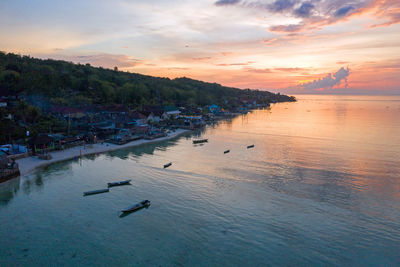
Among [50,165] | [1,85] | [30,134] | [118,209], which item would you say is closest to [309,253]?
[118,209]

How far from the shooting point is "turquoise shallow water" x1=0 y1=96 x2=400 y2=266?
15219 mm

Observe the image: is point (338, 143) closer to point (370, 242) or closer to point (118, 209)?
point (370, 242)

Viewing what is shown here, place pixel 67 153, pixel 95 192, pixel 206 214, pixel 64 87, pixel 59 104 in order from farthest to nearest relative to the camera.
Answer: pixel 64 87
pixel 59 104
pixel 67 153
pixel 95 192
pixel 206 214

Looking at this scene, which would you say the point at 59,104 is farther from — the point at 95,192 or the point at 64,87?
the point at 95,192

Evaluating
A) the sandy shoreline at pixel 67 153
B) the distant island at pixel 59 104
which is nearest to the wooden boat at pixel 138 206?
the sandy shoreline at pixel 67 153

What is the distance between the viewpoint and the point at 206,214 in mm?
19562

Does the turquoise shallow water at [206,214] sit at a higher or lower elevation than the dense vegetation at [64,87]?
lower

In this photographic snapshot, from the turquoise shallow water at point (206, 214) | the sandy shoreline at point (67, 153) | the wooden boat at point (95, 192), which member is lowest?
the turquoise shallow water at point (206, 214)

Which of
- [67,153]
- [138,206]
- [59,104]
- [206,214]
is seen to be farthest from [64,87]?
[206,214]

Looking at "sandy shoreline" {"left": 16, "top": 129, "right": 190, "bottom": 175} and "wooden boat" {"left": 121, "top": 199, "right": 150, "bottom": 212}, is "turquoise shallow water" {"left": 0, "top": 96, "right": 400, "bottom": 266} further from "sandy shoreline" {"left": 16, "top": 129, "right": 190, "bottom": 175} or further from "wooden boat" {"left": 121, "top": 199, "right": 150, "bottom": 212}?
"sandy shoreline" {"left": 16, "top": 129, "right": 190, "bottom": 175}

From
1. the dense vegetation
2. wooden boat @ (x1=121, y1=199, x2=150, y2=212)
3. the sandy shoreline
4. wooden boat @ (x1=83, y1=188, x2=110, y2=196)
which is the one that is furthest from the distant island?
wooden boat @ (x1=121, y1=199, x2=150, y2=212)

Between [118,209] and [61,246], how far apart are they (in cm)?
520

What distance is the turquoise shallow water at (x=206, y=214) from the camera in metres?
15.2

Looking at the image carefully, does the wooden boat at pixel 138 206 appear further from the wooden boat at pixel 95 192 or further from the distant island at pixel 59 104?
the distant island at pixel 59 104
